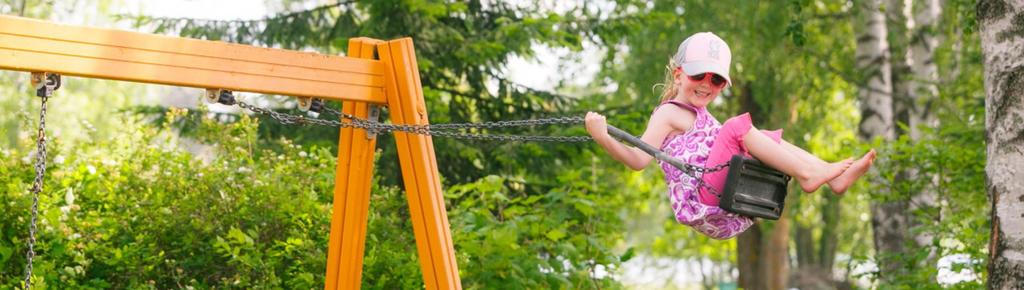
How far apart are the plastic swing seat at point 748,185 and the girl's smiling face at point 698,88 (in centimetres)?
27

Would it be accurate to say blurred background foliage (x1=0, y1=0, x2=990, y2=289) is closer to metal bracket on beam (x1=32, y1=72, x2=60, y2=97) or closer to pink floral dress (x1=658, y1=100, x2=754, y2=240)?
metal bracket on beam (x1=32, y1=72, x2=60, y2=97)

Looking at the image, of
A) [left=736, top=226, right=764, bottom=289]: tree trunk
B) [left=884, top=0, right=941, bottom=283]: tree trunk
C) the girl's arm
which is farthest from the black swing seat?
[left=736, top=226, right=764, bottom=289]: tree trunk

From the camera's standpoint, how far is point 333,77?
4.73 meters

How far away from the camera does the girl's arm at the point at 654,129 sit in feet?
13.5

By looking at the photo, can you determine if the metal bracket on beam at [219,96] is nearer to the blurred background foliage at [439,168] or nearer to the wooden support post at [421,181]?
the wooden support post at [421,181]

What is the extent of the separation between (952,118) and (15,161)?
8285 millimetres

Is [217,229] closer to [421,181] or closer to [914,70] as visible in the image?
[421,181]

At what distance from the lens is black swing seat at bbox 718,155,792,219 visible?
3861 millimetres

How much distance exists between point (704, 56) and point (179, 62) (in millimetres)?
1747

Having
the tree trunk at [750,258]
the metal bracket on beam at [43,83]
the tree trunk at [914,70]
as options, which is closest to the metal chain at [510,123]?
the metal bracket on beam at [43,83]

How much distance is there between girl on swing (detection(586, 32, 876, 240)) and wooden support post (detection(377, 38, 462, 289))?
92 centimetres

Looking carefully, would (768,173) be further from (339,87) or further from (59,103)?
(59,103)

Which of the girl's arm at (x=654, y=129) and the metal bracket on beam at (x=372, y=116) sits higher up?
the metal bracket on beam at (x=372, y=116)

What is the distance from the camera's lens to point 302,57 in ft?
15.3
